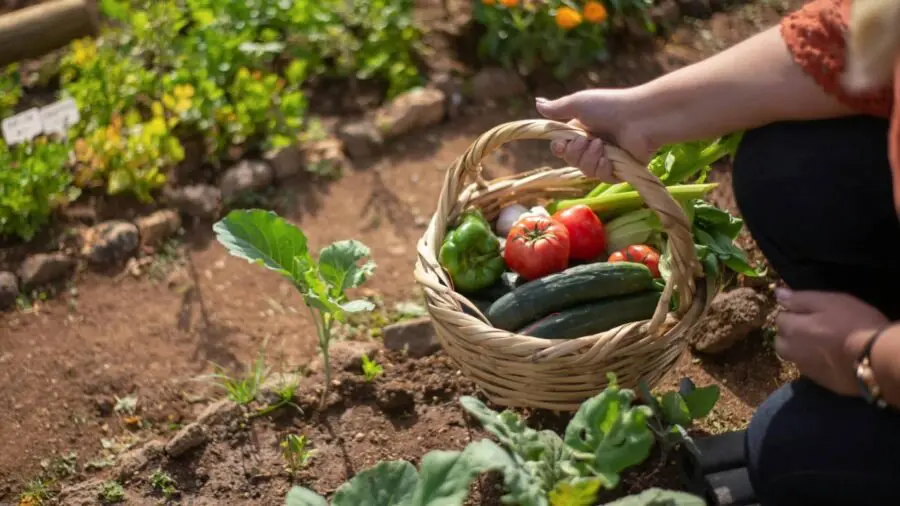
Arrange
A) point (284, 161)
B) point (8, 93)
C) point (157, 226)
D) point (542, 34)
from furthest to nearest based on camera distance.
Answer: point (542, 34), point (8, 93), point (284, 161), point (157, 226)

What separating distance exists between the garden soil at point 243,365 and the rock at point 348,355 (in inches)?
1.9

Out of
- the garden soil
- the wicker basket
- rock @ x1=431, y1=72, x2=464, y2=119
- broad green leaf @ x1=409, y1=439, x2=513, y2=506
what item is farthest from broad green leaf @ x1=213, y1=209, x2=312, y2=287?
rock @ x1=431, y1=72, x2=464, y2=119

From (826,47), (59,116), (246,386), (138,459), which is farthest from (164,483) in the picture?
(826,47)

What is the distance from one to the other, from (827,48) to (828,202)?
32cm

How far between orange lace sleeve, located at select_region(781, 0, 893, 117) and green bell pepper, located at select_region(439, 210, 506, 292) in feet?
2.97

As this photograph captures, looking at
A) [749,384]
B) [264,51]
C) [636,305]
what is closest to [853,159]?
[636,305]

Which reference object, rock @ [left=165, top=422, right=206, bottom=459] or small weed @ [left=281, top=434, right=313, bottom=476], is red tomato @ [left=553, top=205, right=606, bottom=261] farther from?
rock @ [left=165, top=422, right=206, bottom=459]

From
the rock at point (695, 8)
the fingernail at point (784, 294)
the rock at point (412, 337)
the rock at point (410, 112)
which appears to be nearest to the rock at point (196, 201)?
the rock at point (410, 112)

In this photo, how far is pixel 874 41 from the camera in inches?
61.8

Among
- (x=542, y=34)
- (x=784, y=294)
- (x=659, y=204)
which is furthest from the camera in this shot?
(x=542, y=34)

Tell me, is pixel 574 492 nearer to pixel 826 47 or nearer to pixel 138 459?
pixel 826 47

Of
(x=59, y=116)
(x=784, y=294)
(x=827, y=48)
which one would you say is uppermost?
(x=827, y=48)

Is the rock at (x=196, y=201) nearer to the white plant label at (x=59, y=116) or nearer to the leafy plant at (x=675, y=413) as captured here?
the white plant label at (x=59, y=116)

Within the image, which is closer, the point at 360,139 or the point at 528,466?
the point at 528,466
